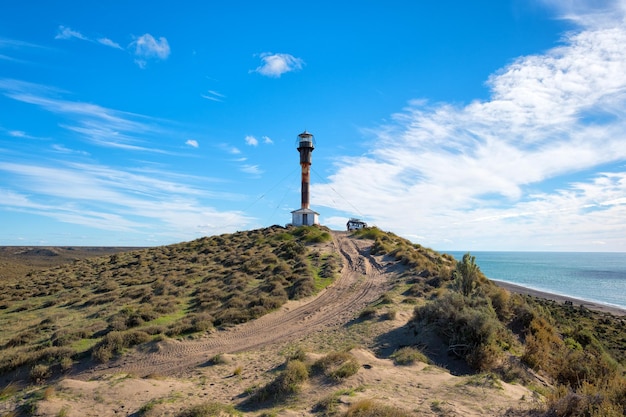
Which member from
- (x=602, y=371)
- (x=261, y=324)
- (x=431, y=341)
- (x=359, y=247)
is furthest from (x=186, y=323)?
(x=359, y=247)

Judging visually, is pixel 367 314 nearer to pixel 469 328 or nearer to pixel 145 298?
pixel 469 328

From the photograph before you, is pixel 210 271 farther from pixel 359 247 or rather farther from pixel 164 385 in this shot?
pixel 164 385

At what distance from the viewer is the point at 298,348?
12945mm

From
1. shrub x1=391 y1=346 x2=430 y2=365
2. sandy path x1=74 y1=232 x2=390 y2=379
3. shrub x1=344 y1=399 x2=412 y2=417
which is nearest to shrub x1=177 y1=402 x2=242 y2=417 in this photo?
shrub x1=344 y1=399 x2=412 y2=417

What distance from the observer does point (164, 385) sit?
390 inches

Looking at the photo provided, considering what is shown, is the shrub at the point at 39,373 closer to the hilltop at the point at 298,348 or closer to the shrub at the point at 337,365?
the hilltop at the point at 298,348

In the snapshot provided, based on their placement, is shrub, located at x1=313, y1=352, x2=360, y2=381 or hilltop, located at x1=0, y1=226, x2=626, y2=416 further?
shrub, located at x1=313, y1=352, x2=360, y2=381

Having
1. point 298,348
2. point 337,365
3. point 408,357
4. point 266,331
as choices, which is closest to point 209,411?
point 337,365

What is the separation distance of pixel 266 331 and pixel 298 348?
291 cm

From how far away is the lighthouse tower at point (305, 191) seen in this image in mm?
47281

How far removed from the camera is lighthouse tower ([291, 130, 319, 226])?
4728 cm

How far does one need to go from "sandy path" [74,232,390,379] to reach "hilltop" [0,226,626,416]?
0.09 meters

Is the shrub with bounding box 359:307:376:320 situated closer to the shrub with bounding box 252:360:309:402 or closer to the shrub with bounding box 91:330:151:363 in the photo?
the shrub with bounding box 252:360:309:402

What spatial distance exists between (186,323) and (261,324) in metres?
3.38
